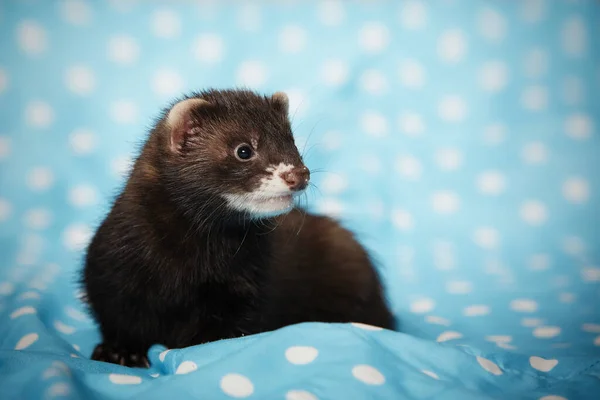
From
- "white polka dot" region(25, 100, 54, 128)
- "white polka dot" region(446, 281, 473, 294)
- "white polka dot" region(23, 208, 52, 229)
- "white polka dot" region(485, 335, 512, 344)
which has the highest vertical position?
"white polka dot" region(25, 100, 54, 128)

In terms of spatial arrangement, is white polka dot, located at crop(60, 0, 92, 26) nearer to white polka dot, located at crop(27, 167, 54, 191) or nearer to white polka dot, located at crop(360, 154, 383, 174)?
white polka dot, located at crop(27, 167, 54, 191)

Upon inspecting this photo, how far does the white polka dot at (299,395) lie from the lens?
1.47 metres

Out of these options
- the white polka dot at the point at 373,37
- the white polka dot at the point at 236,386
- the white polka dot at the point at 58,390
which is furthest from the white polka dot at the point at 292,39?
the white polka dot at the point at 58,390

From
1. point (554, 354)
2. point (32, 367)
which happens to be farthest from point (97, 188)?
point (554, 354)

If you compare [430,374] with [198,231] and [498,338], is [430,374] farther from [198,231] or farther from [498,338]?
[198,231]

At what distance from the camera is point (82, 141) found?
2791mm

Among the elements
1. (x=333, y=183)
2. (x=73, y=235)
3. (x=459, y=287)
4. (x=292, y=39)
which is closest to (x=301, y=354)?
(x=459, y=287)

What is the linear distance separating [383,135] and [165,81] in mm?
1052

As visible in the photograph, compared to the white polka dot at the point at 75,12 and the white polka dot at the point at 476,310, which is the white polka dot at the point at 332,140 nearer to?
the white polka dot at the point at 476,310

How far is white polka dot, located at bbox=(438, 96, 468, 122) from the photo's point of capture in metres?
3.09

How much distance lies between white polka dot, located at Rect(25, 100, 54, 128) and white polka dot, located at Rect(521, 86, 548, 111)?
7.38 feet

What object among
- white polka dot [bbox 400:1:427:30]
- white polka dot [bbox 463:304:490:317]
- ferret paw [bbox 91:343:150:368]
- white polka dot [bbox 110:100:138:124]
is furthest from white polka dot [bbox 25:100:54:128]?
white polka dot [bbox 463:304:490:317]

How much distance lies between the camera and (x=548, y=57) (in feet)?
10.2

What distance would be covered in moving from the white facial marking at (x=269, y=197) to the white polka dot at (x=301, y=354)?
0.37 metres
